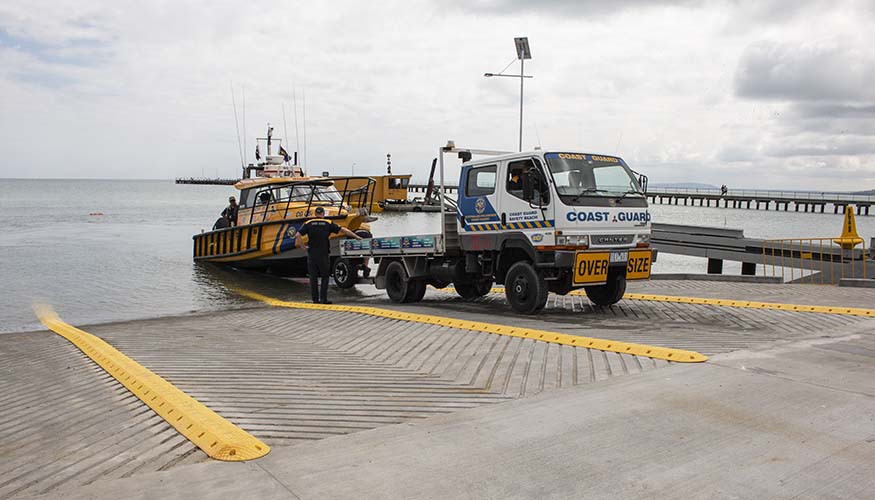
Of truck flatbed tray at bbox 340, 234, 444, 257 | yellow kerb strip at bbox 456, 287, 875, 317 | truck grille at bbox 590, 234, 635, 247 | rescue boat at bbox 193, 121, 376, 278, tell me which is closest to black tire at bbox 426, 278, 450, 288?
truck flatbed tray at bbox 340, 234, 444, 257

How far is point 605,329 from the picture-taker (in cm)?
853

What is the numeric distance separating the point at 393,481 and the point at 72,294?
17781 mm

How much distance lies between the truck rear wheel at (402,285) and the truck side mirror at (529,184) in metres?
3.75

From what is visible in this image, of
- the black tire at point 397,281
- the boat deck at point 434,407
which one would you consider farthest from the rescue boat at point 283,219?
the boat deck at point 434,407

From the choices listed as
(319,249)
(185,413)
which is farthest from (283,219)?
(185,413)

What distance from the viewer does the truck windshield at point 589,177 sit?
32.2ft

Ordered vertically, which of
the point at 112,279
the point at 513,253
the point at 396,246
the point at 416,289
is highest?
the point at 513,253

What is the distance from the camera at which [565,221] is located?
9.69 meters

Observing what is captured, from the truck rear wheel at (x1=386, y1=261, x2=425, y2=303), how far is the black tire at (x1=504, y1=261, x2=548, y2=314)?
9.33ft

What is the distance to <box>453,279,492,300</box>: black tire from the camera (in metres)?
12.9

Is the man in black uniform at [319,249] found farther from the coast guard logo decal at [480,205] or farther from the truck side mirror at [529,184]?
the truck side mirror at [529,184]

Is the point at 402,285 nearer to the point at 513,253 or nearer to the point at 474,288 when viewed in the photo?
the point at 474,288

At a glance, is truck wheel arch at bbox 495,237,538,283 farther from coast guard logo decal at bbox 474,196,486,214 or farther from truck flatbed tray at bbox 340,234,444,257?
truck flatbed tray at bbox 340,234,444,257

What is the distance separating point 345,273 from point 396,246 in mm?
5231
